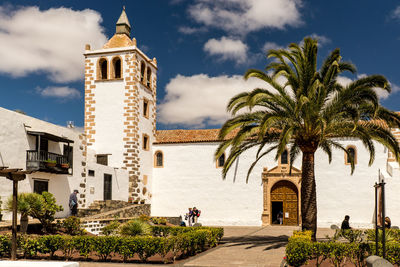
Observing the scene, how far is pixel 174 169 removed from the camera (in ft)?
108

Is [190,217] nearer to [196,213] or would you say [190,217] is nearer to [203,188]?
[196,213]

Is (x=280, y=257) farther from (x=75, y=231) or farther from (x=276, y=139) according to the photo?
(x=75, y=231)

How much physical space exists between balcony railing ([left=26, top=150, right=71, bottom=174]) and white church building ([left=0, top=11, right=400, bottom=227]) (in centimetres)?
238

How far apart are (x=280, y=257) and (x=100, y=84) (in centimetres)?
2117

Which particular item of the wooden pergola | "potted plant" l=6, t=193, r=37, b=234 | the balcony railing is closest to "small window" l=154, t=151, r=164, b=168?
the balcony railing

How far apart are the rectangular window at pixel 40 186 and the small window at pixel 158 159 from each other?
39.5 feet

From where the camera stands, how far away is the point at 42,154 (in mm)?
21484

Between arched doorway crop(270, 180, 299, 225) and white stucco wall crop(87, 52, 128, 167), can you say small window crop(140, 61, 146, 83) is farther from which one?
arched doorway crop(270, 180, 299, 225)

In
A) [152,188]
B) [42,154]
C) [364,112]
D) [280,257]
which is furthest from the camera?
[152,188]

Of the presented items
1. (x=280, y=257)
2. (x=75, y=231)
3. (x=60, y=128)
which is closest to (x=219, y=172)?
(x=60, y=128)

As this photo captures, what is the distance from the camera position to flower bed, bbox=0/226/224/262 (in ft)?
44.1

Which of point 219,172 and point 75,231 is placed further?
point 219,172

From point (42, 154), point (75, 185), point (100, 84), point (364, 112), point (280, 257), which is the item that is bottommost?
point (280, 257)

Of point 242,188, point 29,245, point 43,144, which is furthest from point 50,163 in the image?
point 242,188
